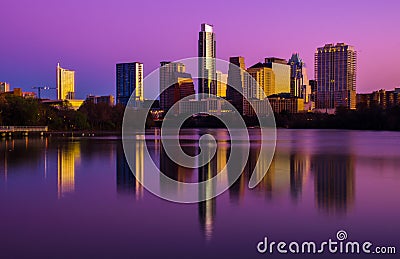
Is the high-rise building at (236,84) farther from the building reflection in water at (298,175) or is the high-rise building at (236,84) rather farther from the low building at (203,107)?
the building reflection in water at (298,175)

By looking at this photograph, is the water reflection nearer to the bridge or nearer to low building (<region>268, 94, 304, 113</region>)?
the bridge

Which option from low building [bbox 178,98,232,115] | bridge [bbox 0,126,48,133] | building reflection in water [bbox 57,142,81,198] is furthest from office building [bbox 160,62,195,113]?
building reflection in water [bbox 57,142,81,198]

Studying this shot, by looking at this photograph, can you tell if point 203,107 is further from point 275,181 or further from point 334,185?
point 334,185

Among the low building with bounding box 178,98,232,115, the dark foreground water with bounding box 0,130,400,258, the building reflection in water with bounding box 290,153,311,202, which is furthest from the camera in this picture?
the low building with bounding box 178,98,232,115

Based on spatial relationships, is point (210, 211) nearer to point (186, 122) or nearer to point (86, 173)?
point (86, 173)

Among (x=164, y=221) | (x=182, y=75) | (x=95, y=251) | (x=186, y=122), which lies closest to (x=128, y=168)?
(x=164, y=221)

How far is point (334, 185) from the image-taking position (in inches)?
552

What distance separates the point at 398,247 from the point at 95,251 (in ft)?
15.6

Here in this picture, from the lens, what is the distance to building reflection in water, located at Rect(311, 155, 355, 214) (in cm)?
1098

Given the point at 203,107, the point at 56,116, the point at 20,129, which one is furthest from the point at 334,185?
the point at 203,107

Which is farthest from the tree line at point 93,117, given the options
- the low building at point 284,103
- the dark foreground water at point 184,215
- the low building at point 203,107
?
the dark foreground water at point 184,215

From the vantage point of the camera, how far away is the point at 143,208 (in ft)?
34.4

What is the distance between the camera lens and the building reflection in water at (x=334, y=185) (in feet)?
36.0

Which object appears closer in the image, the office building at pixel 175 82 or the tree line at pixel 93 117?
the tree line at pixel 93 117
